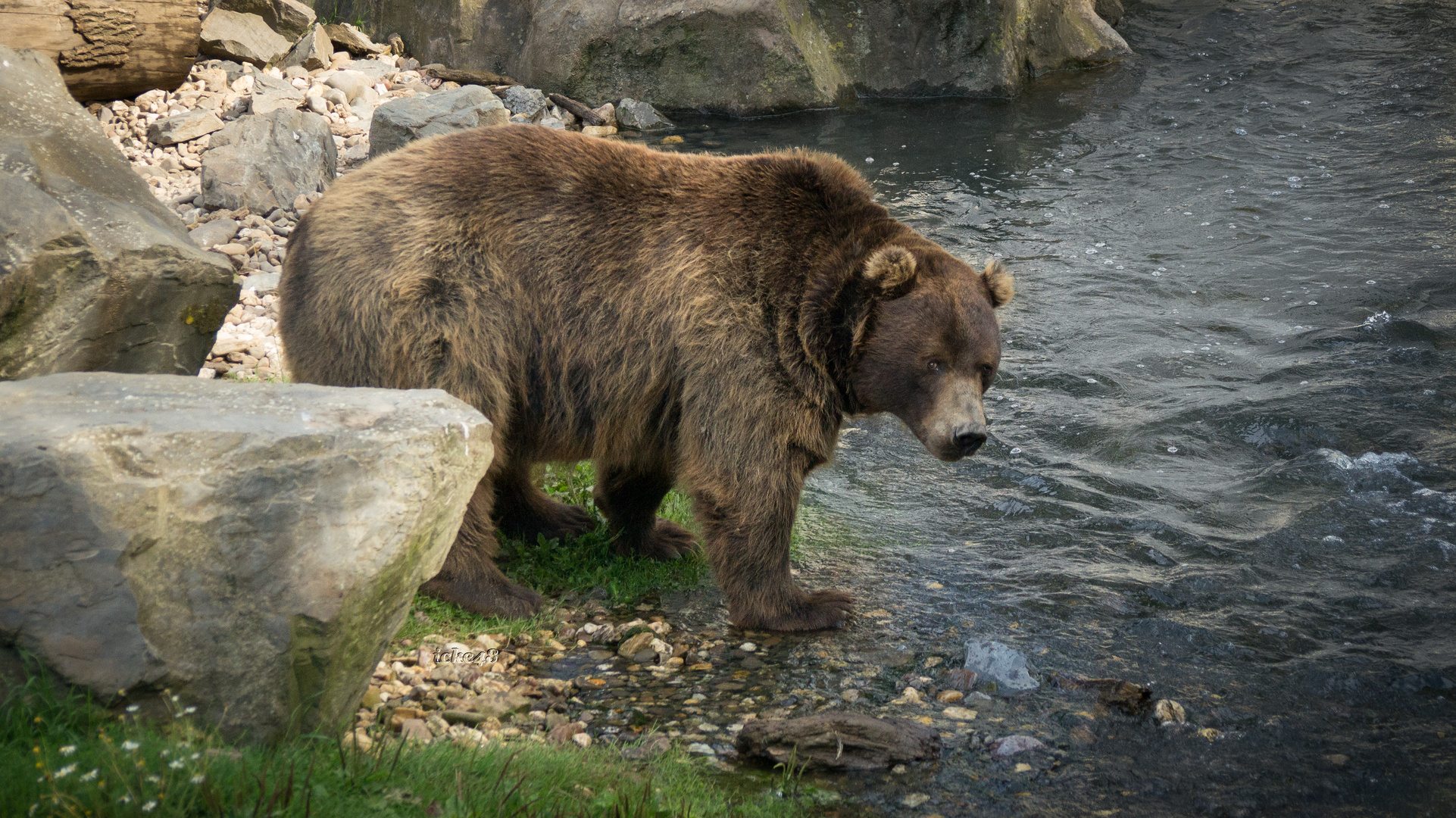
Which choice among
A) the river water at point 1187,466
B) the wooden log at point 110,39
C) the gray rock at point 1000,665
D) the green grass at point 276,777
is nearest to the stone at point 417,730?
the green grass at point 276,777

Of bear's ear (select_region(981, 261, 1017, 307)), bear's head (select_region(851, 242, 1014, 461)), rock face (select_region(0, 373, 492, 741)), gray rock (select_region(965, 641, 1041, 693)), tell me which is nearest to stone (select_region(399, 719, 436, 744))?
rock face (select_region(0, 373, 492, 741))

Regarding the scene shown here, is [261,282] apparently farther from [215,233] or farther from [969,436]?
[969,436]

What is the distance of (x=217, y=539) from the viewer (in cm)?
297

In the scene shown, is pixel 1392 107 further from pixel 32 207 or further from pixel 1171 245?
pixel 32 207

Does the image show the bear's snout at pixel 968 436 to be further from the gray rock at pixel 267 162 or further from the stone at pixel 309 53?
the stone at pixel 309 53

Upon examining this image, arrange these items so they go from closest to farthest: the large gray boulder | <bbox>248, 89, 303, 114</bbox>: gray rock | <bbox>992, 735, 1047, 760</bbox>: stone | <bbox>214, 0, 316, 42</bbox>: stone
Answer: <bbox>992, 735, 1047, 760</bbox>: stone → the large gray boulder → <bbox>248, 89, 303, 114</bbox>: gray rock → <bbox>214, 0, 316, 42</bbox>: stone

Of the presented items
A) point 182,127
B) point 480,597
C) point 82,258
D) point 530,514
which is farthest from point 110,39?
point 480,597

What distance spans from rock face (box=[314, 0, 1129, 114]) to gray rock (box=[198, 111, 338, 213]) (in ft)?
14.4

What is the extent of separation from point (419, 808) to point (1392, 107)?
42.4 feet

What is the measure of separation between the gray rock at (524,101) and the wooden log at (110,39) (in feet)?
11.6

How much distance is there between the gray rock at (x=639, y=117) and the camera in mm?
12938

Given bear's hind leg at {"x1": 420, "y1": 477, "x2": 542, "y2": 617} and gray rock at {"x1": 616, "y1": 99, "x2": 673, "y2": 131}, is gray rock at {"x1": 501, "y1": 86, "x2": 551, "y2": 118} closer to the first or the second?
gray rock at {"x1": 616, "y1": 99, "x2": 673, "y2": 131}

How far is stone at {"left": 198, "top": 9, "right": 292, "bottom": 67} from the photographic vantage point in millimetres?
11281

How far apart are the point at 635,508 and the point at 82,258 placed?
9.02 ft
